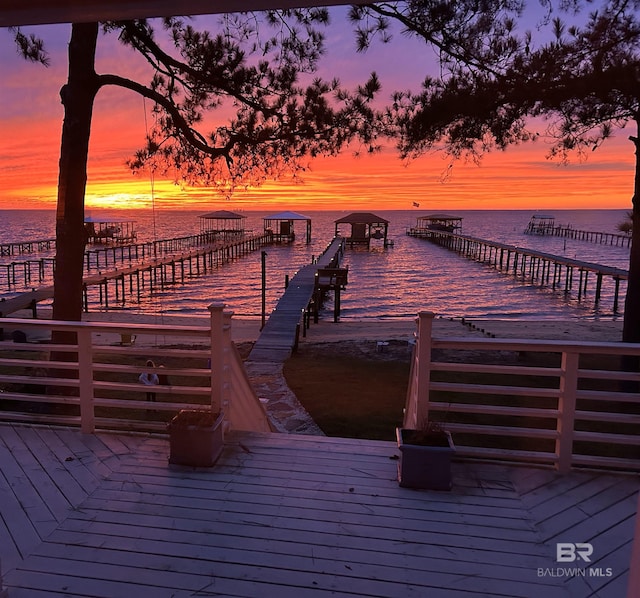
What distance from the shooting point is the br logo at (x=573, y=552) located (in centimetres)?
265

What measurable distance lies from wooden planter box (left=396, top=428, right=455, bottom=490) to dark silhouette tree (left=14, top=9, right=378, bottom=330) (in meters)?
4.52

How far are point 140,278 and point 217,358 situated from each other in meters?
39.3

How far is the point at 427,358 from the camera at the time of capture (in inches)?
145

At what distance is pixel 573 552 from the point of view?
2701 mm

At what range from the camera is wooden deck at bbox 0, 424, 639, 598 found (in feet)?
8.08

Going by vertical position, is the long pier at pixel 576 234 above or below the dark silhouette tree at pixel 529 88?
below

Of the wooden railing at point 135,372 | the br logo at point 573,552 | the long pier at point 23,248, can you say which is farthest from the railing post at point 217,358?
the long pier at point 23,248

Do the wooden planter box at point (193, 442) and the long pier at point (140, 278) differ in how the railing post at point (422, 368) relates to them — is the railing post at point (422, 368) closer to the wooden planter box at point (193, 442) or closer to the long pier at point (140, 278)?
the wooden planter box at point (193, 442)

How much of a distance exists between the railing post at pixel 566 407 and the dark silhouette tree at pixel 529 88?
383 centimetres

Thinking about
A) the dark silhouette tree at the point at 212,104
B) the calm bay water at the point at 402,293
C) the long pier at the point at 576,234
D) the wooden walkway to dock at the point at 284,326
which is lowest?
the calm bay water at the point at 402,293

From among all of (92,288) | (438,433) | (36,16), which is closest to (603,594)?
(438,433)

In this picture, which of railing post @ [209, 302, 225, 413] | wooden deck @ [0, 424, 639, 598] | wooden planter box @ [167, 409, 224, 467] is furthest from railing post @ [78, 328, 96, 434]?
railing post @ [209, 302, 225, 413]

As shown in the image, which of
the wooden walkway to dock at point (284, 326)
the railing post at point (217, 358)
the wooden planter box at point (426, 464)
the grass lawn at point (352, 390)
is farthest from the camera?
the wooden walkway to dock at point (284, 326)

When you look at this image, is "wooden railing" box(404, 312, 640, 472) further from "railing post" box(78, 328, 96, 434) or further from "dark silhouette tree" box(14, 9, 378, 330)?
"dark silhouette tree" box(14, 9, 378, 330)
